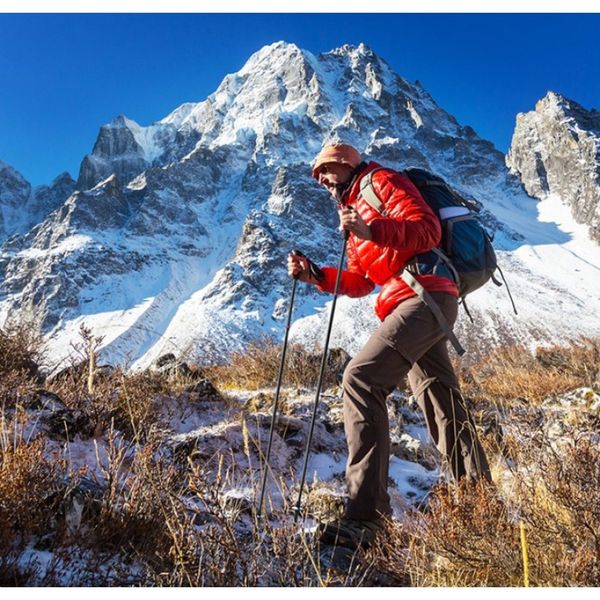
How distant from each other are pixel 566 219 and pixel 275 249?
292 feet

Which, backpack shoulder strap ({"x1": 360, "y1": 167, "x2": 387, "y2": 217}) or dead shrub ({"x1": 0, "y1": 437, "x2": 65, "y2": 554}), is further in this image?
backpack shoulder strap ({"x1": 360, "y1": 167, "x2": 387, "y2": 217})

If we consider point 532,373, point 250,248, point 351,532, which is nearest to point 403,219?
point 351,532

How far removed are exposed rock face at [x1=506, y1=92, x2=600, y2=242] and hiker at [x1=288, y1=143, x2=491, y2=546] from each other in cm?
15739

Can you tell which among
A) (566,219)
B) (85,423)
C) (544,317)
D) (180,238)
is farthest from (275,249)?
(85,423)

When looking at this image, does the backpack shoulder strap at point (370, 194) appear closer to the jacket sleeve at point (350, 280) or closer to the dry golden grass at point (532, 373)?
the jacket sleeve at point (350, 280)

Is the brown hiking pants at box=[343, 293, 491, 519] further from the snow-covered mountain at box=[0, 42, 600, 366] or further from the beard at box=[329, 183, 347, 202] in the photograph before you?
the snow-covered mountain at box=[0, 42, 600, 366]

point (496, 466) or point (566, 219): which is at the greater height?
point (566, 219)

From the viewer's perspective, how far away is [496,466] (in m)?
3.37

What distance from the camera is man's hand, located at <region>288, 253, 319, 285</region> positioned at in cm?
328

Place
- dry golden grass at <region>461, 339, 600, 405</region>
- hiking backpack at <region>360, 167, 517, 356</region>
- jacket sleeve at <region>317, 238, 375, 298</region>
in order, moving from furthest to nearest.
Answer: dry golden grass at <region>461, 339, 600, 405</region> < jacket sleeve at <region>317, 238, 375, 298</region> < hiking backpack at <region>360, 167, 517, 356</region>

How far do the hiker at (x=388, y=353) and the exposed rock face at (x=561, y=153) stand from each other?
516 feet

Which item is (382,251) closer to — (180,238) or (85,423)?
(85,423)

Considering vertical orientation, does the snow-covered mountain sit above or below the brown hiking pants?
above

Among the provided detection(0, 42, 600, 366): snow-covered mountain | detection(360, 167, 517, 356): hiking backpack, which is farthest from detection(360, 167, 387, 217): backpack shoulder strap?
detection(0, 42, 600, 366): snow-covered mountain
